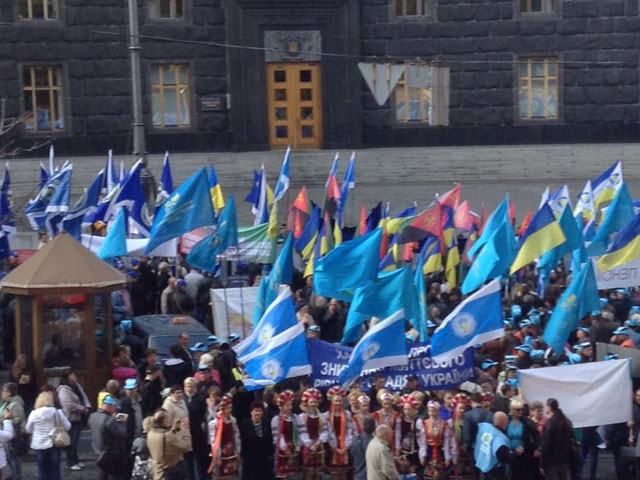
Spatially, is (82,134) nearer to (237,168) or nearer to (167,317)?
(237,168)

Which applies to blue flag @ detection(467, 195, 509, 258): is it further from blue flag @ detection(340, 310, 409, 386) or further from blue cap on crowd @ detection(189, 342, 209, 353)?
blue flag @ detection(340, 310, 409, 386)

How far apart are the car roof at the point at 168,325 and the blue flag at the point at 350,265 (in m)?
2.11

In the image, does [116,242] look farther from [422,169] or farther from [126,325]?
[422,169]

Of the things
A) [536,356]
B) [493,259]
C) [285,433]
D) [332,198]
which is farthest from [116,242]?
[285,433]

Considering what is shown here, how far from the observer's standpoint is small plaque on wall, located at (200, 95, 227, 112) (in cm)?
3609

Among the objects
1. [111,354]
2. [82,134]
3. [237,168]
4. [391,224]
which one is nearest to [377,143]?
[237,168]

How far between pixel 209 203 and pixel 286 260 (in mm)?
1744

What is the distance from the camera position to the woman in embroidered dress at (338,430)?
611 inches

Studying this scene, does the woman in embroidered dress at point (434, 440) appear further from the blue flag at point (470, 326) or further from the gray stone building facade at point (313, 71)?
the gray stone building facade at point (313, 71)

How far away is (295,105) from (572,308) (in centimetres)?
1990

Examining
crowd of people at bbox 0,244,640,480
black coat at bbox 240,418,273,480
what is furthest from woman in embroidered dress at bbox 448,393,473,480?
black coat at bbox 240,418,273,480

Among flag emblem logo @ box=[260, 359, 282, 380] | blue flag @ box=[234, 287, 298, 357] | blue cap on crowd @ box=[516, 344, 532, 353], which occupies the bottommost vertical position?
blue cap on crowd @ box=[516, 344, 532, 353]

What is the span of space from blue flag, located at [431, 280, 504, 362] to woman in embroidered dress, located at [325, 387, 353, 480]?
1235 mm

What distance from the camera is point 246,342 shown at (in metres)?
16.8
